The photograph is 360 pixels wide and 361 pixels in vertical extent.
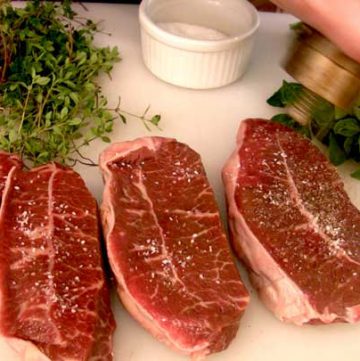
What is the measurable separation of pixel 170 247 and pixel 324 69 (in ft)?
1.84

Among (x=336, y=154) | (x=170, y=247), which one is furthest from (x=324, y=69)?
(x=170, y=247)

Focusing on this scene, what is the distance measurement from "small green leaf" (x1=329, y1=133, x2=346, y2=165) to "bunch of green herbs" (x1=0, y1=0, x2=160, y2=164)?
449mm

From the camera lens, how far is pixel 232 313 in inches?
43.5

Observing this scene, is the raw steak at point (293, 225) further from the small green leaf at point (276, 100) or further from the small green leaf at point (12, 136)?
the small green leaf at point (12, 136)

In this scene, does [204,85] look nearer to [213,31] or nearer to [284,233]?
[213,31]

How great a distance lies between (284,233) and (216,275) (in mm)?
181

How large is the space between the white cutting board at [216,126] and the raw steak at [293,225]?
57 millimetres

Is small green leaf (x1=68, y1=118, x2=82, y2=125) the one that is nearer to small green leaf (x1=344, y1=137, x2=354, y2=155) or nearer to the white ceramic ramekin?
the white ceramic ramekin

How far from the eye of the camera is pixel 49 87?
1458 millimetres

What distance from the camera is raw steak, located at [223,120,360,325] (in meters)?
1.16

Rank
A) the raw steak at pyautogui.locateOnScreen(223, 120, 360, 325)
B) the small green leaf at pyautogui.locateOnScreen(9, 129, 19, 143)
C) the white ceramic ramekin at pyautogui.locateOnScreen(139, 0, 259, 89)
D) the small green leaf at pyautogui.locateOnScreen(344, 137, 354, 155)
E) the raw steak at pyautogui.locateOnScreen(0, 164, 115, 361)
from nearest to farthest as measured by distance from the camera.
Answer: the raw steak at pyautogui.locateOnScreen(0, 164, 115, 361) < the raw steak at pyautogui.locateOnScreen(223, 120, 360, 325) < the small green leaf at pyautogui.locateOnScreen(9, 129, 19, 143) < the small green leaf at pyautogui.locateOnScreen(344, 137, 354, 155) < the white ceramic ramekin at pyautogui.locateOnScreen(139, 0, 259, 89)

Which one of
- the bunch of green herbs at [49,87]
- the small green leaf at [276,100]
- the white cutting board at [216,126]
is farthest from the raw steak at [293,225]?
the bunch of green herbs at [49,87]

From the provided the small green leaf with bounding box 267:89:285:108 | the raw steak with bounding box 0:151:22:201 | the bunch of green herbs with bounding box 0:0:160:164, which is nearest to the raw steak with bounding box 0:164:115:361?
the raw steak with bounding box 0:151:22:201

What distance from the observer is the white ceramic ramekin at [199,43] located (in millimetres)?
1565
